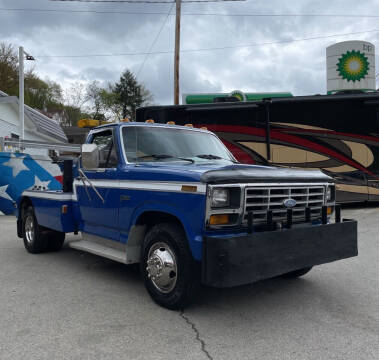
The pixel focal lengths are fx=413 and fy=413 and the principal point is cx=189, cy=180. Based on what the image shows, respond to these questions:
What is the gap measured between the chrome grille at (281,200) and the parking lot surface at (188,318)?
97 cm

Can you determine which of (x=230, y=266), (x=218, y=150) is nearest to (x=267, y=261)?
(x=230, y=266)

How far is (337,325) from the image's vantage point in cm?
382

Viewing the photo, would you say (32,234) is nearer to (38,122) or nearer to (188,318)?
(188,318)

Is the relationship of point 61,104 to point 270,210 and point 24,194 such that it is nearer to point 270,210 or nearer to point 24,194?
point 24,194

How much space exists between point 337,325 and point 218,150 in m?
2.80

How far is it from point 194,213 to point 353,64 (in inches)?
680

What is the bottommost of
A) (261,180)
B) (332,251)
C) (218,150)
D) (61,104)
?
(332,251)

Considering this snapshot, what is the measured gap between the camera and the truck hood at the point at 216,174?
12.3 ft

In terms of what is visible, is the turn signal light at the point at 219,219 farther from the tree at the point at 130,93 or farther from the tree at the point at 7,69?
the tree at the point at 130,93

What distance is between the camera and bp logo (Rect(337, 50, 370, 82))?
18.3 metres

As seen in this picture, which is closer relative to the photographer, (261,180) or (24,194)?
(261,180)

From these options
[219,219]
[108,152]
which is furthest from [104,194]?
[219,219]

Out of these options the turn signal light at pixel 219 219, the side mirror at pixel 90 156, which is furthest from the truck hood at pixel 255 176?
the side mirror at pixel 90 156

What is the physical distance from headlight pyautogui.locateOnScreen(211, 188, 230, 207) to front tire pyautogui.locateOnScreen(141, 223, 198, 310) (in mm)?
530
